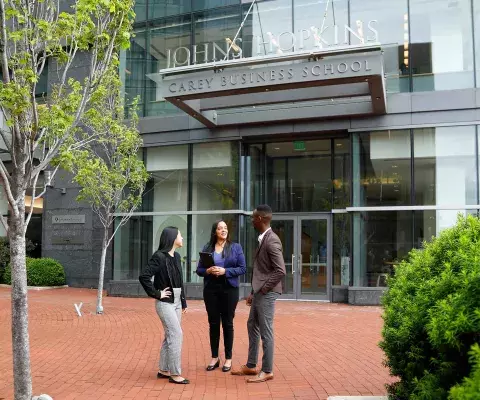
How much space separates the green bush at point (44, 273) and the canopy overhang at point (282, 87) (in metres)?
7.63

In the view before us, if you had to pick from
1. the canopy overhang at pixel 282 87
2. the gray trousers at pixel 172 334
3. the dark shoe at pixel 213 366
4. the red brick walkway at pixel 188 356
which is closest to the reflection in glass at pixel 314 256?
the red brick walkway at pixel 188 356

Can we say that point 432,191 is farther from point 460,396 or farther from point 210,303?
point 460,396

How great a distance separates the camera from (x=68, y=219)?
19.7 meters

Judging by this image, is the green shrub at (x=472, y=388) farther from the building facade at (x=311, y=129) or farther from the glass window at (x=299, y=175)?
the glass window at (x=299, y=175)

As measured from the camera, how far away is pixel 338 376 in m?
6.57

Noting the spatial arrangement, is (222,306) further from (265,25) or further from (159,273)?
(265,25)

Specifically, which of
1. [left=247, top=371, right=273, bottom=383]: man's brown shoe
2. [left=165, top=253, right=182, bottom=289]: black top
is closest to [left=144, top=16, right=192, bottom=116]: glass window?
[left=165, top=253, right=182, bottom=289]: black top

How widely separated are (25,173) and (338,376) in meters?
4.25

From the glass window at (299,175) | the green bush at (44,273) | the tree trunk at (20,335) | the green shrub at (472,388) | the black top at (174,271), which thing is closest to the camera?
Answer: the green shrub at (472,388)

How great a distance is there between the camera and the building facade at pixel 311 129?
45.4 ft

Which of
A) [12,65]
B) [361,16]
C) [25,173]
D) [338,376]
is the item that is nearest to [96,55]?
[12,65]

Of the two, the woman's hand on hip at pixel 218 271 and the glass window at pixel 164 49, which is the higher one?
the glass window at pixel 164 49

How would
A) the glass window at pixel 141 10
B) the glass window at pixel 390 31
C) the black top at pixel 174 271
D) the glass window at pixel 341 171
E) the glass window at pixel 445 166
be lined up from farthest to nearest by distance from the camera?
the glass window at pixel 141 10 → the glass window at pixel 341 171 → the glass window at pixel 390 31 → the glass window at pixel 445 166 → the black top at pixel 174 271

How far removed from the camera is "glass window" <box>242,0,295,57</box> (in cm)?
1562
